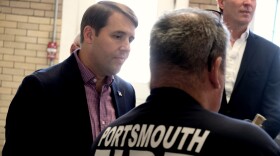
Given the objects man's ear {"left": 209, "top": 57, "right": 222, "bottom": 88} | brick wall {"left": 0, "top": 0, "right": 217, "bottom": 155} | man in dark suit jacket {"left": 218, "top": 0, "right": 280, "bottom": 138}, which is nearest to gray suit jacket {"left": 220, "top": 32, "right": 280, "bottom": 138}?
man in dark suit jacket {"left": 218, "top": 0, "right": 280, "bottom": 138}

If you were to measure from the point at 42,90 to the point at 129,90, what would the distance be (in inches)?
25.2

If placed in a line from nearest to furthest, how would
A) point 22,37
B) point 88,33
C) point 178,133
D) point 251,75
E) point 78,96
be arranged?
point 178,133
point 78,96
point 88,33
point 251,75
point 22,37

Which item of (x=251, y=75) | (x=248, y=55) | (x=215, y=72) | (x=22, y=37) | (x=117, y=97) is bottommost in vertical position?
(x=22, y=37)

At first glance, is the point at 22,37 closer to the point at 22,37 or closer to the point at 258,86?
the point at 22,37

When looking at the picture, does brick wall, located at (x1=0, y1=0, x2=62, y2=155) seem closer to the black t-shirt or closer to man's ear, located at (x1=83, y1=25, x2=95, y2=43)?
man's ear, located at (x1=83, y1=25, x2=95, y2=43)

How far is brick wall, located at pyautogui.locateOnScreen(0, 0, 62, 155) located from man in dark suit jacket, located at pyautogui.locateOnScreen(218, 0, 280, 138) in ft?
9.03

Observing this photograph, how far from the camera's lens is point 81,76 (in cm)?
255

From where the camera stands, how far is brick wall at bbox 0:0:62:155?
18.0 ft

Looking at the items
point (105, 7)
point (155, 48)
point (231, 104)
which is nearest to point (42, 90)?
point (105, 7)

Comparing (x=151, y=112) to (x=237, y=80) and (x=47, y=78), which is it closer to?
(x=47, y=78)

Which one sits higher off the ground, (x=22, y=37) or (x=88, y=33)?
(x=88, y=33)

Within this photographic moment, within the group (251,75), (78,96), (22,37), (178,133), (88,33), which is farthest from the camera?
(22,37)

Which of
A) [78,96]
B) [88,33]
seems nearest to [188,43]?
[78,96]

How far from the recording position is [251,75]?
315cm
